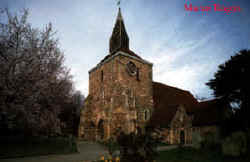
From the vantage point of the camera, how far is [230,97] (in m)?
12.0

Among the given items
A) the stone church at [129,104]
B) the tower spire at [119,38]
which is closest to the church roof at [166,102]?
the stone church at [129,104]

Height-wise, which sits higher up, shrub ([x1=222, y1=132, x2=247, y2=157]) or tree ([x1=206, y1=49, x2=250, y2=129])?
tree ([x1=206, y1=49, x2=250, y2=129])

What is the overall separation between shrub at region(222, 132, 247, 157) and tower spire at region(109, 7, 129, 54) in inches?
642

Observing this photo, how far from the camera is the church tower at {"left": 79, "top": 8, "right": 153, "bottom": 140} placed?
723 inches

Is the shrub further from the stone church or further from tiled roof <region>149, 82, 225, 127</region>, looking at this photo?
the stone church

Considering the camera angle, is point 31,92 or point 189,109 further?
point 189,109

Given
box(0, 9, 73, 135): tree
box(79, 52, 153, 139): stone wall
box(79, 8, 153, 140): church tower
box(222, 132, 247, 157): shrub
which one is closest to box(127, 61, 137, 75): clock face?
box(79, 8, 153, 140): church tower

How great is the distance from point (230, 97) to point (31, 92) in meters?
13.0

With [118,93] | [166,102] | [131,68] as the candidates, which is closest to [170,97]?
[166,102]

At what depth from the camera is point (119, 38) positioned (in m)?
22.8

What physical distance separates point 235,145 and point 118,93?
1212cm

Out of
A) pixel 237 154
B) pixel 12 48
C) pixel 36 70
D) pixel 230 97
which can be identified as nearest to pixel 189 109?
pixel 230 97

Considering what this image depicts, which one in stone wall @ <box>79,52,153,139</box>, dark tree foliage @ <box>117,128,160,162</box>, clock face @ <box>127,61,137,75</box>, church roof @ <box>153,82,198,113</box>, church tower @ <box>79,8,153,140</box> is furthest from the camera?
church roof @ <box>153,82,198,113</box>

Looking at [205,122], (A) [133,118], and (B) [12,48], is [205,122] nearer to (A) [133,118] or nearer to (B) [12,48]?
(A) [133,118]
